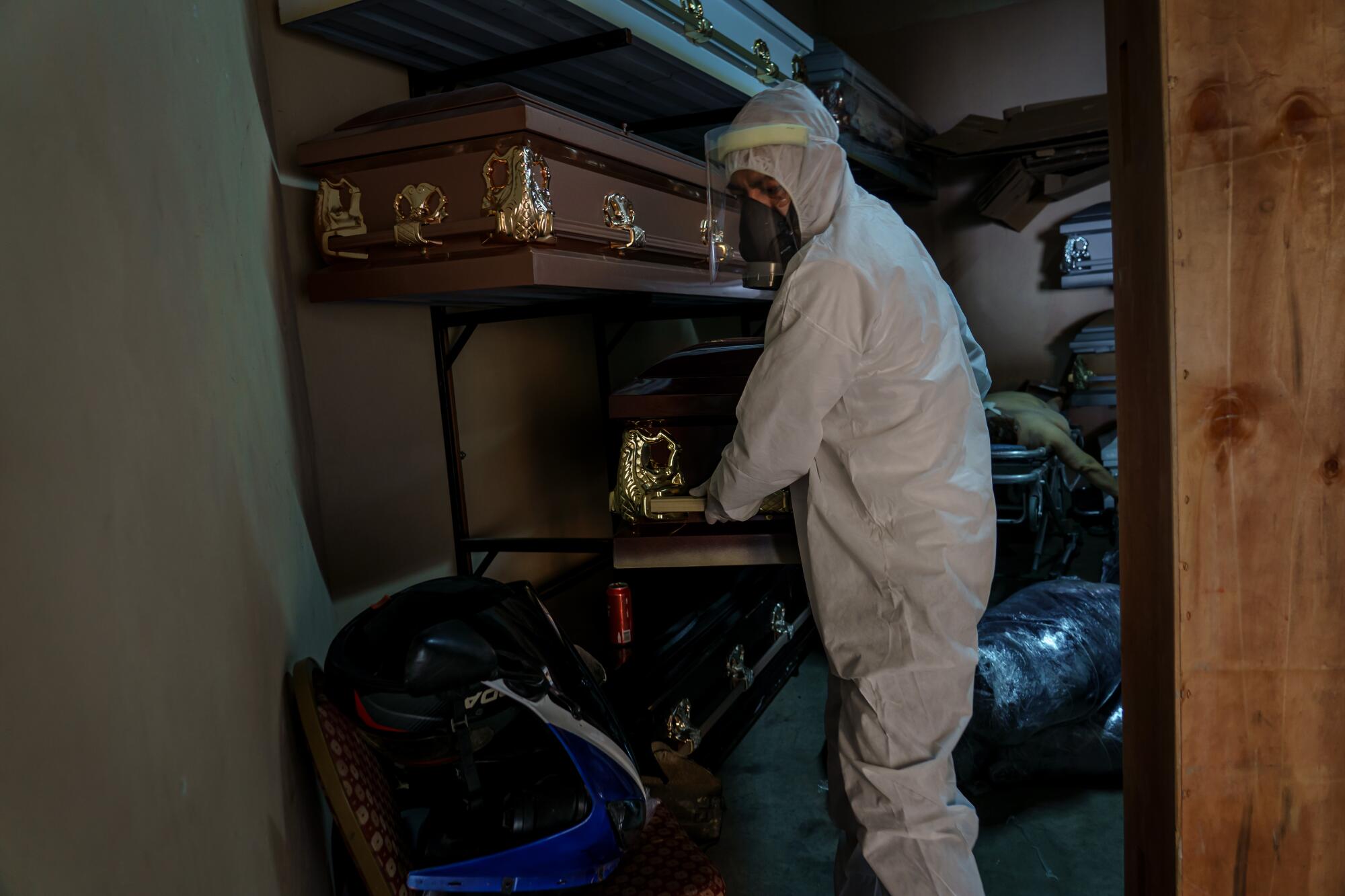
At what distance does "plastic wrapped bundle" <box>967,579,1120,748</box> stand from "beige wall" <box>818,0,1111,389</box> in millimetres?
2668

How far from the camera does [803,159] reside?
1.91m

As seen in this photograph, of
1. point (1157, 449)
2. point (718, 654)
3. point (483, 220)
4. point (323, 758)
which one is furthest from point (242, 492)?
point (718, 654)

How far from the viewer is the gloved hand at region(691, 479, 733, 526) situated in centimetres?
192

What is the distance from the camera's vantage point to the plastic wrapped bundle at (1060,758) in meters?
2.64

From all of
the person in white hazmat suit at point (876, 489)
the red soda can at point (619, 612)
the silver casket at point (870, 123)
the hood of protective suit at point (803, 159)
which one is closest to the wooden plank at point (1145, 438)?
the person in white hazmat suit at point (876, 489)

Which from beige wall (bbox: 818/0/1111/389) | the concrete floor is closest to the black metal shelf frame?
the concrete floor

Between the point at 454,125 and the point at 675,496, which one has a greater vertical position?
the point at 454,125

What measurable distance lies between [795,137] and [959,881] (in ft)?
5.17

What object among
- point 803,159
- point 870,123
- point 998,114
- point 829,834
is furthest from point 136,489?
point 998,114

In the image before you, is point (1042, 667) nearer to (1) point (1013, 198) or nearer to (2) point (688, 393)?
(2) point (688, 393)

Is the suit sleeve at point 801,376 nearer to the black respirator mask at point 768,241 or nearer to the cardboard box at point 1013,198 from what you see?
the black respirator mask at point 768,241

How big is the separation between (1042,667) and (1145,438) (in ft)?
5.79

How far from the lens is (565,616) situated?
9.46 feet

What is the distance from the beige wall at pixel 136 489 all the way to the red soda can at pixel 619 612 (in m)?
0.98
